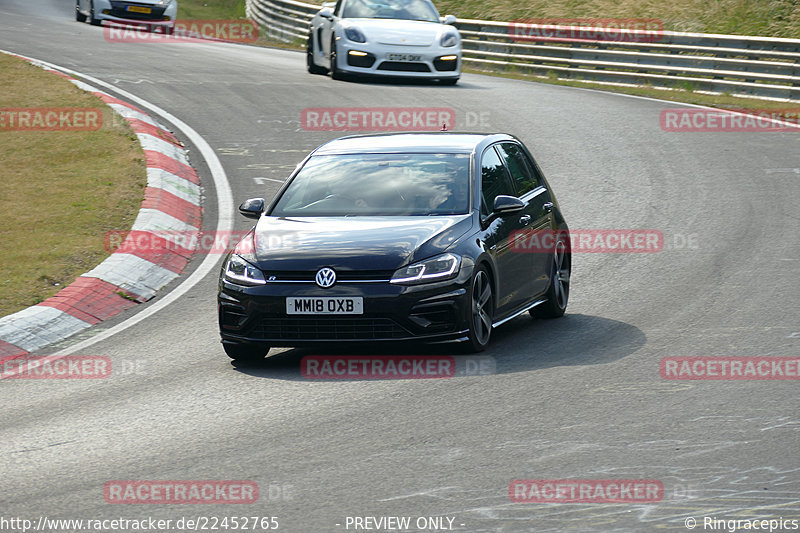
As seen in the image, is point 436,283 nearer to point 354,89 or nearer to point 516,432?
point 516,432

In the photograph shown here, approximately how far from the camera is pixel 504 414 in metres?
7.19

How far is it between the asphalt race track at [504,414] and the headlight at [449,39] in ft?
30.5

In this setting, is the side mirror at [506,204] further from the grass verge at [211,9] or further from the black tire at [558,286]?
the grass verge at [211,9]

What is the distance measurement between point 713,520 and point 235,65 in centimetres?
2165

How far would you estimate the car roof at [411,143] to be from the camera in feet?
32.7

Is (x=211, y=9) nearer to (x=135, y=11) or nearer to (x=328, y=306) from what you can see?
(x=135, y=11)

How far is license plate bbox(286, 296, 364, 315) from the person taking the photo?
332 inches

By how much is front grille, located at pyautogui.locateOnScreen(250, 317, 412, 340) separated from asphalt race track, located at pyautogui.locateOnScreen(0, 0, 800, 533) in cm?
29

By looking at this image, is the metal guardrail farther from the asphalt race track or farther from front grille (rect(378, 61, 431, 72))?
the asphalt race track

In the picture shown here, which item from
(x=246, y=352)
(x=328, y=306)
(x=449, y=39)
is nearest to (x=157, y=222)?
(x=246, y=352)

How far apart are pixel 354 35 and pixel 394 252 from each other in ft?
51.1

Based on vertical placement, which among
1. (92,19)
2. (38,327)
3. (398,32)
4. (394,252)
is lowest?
(92,19)

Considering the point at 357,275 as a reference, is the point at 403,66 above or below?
below

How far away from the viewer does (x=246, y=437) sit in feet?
22.6
